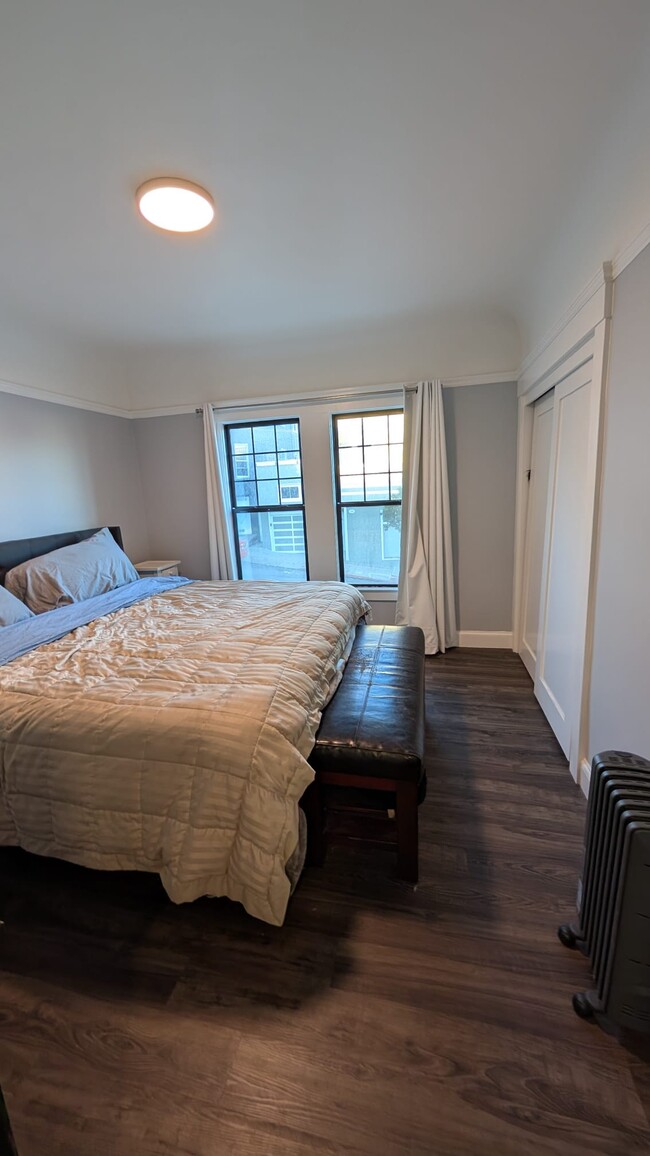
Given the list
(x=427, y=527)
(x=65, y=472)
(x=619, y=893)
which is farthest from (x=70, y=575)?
(x=619, y=893)

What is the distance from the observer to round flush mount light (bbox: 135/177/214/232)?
1.72 metres

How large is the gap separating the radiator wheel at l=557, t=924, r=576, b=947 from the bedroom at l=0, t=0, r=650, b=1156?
2.5 inches

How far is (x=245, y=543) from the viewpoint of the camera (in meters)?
4.19

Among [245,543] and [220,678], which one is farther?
[245,543]

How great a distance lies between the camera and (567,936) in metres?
1.35

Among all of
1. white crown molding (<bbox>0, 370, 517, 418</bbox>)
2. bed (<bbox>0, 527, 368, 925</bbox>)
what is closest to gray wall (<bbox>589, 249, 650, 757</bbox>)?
bed (<bbox>0, 527, 368, 925</bbox>)

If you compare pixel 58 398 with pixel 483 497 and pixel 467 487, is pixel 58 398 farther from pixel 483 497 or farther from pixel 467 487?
pixel 483 497

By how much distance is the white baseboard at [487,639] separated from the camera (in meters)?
3.61

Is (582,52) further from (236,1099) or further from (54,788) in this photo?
(236,1099)

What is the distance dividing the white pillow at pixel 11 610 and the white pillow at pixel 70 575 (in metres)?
0.20

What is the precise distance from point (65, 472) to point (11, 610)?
1.40 m

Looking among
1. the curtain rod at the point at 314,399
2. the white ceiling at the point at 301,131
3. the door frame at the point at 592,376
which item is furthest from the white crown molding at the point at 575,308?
the curtain rod at the point at 314,399

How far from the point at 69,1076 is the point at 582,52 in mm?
3096

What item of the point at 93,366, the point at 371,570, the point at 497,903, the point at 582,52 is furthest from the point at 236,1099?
the point at 93,366
